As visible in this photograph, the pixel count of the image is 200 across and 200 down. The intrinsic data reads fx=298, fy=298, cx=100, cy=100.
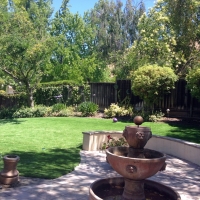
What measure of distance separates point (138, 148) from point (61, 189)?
6.14 ft

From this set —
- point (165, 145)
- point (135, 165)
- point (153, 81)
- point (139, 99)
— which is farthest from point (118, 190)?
point (139, 99)

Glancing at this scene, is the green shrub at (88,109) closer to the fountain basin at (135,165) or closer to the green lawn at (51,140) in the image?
the green lawn at (51,140)

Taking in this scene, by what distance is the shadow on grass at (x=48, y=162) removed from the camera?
646 cm

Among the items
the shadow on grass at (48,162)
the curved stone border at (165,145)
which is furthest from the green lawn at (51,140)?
the curved stone border at (165,145)

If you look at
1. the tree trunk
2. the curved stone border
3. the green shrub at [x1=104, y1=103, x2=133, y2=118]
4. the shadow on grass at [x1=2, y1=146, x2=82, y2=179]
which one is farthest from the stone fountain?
the tree trunk

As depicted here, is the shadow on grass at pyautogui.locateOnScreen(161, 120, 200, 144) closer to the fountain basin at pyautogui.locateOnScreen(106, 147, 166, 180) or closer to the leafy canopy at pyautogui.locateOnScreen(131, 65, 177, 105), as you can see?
the leafy canopy at pyautogui.locateOnScreen(131, 65, 177, 105)

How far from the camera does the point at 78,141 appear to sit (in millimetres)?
10180

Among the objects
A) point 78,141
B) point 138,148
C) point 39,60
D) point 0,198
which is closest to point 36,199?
point 0,198

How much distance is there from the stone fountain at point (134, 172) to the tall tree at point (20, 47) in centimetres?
1189

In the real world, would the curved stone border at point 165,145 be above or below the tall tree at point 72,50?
below

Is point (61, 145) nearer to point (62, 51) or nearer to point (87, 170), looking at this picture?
point (87, 170)

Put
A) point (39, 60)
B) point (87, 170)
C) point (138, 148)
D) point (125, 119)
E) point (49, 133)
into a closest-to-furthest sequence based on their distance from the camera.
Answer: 1. point (138, 148)
2. point (87, 170)
3. point (49, 133)
4. point (125, 119)
5. point (39, 60)

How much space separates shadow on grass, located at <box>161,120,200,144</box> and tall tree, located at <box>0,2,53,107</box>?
7.87m

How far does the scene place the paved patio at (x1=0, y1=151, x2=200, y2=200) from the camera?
17.1ft
